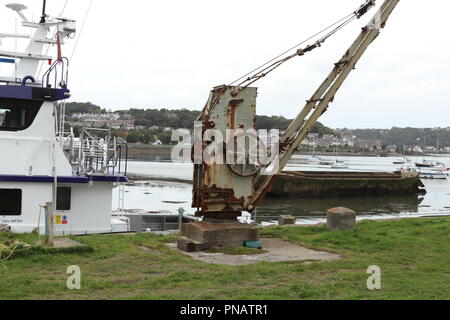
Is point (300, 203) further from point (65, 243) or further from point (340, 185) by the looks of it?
point (65, 243)

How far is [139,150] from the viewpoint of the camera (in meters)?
135

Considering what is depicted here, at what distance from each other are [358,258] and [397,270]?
3.81 ft

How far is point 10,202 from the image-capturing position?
1255cm

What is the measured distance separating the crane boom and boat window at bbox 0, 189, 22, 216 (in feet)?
18.0

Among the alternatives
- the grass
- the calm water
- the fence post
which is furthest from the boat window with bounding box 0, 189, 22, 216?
the calm water

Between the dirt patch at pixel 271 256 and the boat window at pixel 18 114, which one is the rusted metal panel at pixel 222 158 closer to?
the dirt patch at pixel 271 256

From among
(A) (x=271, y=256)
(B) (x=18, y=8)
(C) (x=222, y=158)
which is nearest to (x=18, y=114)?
(B) (x=18, y=8)

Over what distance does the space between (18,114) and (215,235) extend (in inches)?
223

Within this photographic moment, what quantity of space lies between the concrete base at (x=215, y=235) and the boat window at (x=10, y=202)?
4062mm

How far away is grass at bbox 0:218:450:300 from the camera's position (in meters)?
7.13

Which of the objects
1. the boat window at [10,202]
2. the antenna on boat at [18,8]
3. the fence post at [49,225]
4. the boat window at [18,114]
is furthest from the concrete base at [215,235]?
the antenna on boat at [18,8]

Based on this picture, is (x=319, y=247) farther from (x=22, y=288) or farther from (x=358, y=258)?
(x=22, y=288)

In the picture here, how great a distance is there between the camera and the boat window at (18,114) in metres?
12.8

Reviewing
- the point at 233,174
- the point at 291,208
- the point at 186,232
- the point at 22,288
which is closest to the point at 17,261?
the point at 22,288
